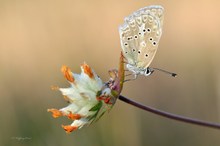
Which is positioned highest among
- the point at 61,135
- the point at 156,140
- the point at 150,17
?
the point at 150,17

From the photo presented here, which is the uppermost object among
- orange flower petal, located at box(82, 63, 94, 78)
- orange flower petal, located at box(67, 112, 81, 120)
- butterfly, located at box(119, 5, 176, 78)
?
butterfly, located at box(119, 5, 176, 78)

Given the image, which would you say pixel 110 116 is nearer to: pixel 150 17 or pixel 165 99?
pixel 165 99

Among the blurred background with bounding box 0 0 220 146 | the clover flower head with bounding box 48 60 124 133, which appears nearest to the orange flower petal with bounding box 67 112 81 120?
the clover flower head with bounding box 48 60 124 133

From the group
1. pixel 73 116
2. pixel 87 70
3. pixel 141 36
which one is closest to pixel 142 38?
pixel 141 36

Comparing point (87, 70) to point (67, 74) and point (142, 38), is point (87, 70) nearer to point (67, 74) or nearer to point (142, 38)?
point (67, 74)

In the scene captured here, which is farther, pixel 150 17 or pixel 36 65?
pixel 36 65

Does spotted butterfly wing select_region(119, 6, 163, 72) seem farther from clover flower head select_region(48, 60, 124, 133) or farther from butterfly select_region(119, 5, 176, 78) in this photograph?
clover flower head select_region(48, 60, 124, 133)

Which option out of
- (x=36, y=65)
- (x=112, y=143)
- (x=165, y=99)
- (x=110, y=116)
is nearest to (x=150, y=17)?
(x=112, y=143)
